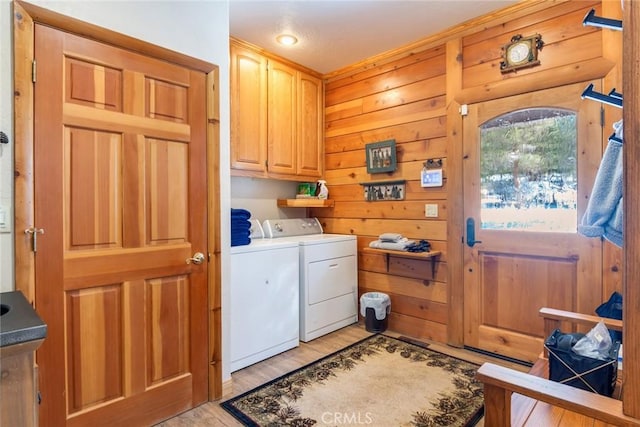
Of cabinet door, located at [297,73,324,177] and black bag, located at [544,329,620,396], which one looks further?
cabinet door, located at [297,73,324,177]

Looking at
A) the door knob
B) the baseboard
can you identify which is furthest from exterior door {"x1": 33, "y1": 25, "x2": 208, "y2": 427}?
the baseboard

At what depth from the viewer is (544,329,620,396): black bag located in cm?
138

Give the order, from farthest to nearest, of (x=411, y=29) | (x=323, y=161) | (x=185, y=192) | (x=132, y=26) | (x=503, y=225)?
(x=323, y=161)
(x=411, y=29)
(x=503, y=225)
(x=185, y=192)
(x=132, y=26)

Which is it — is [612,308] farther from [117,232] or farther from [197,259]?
[117,232]

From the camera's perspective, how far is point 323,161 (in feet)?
12.6

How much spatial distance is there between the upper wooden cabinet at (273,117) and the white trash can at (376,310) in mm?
1386

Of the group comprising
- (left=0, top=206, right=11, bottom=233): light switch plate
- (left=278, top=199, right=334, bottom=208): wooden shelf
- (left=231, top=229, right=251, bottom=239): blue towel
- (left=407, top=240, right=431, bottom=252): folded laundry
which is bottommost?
(left=407, top=240, right=431, bottom=252): folded laundry

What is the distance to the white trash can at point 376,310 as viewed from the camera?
3225 millimetres

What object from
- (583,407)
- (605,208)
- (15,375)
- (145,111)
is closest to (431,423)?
(583,407)

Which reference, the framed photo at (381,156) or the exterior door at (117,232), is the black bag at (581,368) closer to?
the exterior door at (117,232)

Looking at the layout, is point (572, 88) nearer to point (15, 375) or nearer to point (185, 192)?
point (185, 192)

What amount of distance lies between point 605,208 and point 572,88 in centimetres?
150

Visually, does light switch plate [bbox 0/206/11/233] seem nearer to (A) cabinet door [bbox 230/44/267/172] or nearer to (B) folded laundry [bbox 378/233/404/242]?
(A) cabinet door [bbox 230/44/267/172]

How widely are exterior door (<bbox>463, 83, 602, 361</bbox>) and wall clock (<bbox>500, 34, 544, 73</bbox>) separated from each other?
233 millimetres
